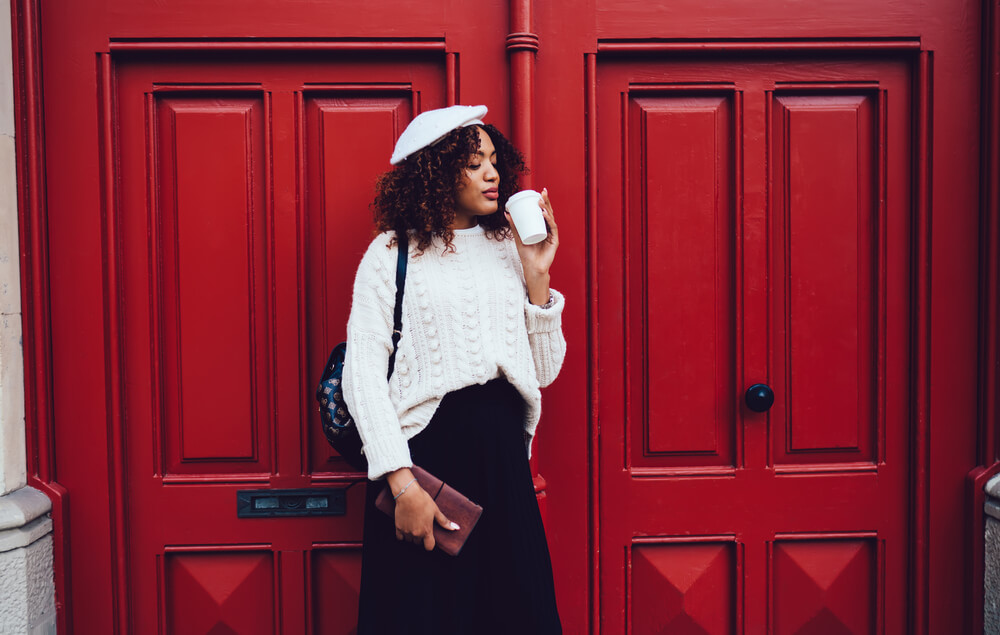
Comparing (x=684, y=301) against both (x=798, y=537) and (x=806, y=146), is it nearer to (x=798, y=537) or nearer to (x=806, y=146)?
(x=806, y=146)

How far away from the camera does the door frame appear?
2449 millimetres

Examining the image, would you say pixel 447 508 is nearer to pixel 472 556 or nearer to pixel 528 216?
pixel 472 556

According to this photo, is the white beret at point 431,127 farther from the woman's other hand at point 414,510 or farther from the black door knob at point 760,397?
the black door knob at point 760,397

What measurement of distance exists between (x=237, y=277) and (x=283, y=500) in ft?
2.59

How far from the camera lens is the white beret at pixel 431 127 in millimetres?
1986

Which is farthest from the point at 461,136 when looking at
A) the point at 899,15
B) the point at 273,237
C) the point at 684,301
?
the point at 899,15

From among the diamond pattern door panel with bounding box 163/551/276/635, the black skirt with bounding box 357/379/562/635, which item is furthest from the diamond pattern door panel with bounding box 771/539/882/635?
the diamond pattern door panel with bounding box 163/551/276/635

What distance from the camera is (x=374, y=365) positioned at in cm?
192

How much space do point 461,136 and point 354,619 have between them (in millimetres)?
1700

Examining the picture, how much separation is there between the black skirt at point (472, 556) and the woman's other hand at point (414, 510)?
0.10 metres

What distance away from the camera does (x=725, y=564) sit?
2.58 meters

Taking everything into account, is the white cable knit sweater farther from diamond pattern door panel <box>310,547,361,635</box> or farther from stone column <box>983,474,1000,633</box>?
stone column <box>983,474,1000,633</box>

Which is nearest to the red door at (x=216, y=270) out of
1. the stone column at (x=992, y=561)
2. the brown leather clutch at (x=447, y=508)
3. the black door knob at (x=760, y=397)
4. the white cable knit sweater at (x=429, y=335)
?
the white cable knit sweater at (x=429, y=335)

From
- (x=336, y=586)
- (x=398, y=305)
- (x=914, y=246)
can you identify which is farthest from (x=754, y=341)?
(x=336, y=586)
